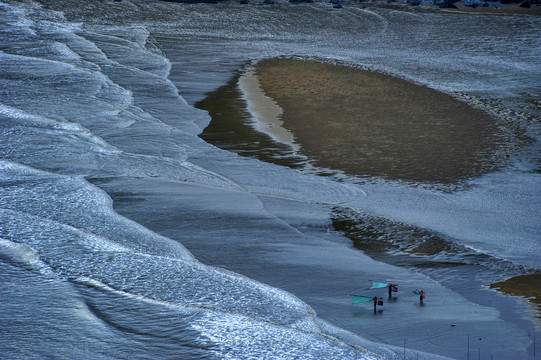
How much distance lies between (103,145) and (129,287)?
185 inches

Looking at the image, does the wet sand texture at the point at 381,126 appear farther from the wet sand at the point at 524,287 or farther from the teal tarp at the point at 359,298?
the teal tarp at the point at 359,298

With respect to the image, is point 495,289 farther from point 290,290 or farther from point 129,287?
point 129,287

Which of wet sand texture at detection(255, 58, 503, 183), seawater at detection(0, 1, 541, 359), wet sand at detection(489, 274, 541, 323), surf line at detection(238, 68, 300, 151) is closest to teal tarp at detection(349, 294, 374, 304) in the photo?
seawater at detection(0, 1, 541, 359)

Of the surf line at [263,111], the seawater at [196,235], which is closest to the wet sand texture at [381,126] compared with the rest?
the surf line at [263,111]

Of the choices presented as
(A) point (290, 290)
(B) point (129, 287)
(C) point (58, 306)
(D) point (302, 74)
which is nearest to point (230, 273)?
(A) point (290, 290)

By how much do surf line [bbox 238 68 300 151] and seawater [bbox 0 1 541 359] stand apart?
0.81 metres

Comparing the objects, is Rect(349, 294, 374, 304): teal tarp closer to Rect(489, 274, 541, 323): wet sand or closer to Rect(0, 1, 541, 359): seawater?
Rect(0, 1, 541, 359): seawater

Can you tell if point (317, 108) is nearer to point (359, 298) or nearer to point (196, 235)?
point (196, 235)

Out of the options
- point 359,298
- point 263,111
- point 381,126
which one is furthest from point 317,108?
point 359,298

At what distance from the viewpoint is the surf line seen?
1011 centimetres

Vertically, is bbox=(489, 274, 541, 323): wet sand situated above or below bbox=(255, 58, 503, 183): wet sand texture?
below

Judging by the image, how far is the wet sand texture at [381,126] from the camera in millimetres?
8695

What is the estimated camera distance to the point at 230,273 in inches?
209

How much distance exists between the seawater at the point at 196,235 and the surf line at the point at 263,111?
2.66 ft
